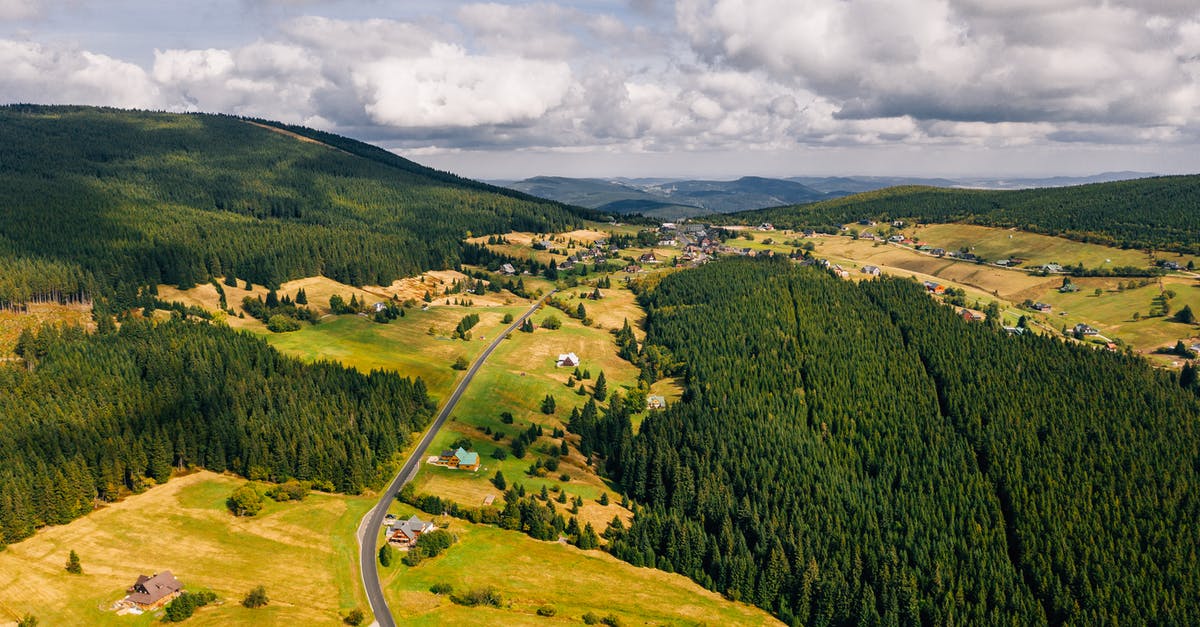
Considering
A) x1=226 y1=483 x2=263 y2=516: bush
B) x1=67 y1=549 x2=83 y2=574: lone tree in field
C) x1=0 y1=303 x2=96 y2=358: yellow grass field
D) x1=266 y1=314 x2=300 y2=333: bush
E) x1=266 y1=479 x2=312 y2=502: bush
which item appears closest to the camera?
x1=67 y1=549 x2=83 y2=574: lone tree in field

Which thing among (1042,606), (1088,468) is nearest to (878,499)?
(1042,606)

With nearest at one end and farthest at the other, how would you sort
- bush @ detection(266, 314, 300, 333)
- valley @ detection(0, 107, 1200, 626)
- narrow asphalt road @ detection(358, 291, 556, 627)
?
narrow asphalt road @ detection(358, 291, 556, 627), valley @ detection(0, 107, 1200, 626), bush @ detection(266, 314, 300, 333)

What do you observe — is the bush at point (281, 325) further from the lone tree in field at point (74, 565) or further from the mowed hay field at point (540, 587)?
the lone tree in field at point (74, 565)

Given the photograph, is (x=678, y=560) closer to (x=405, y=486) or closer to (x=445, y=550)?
(x=445, y=550)

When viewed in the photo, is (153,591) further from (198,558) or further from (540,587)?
(540,587)

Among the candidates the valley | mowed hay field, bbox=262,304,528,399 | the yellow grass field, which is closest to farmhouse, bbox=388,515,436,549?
the valley

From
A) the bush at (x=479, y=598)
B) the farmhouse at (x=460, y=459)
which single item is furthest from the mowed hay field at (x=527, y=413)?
the bush at (x=479, y=598)

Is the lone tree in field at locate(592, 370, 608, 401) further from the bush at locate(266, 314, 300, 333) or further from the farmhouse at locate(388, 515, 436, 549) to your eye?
the bush at locate(266, 314, 300, 333)
